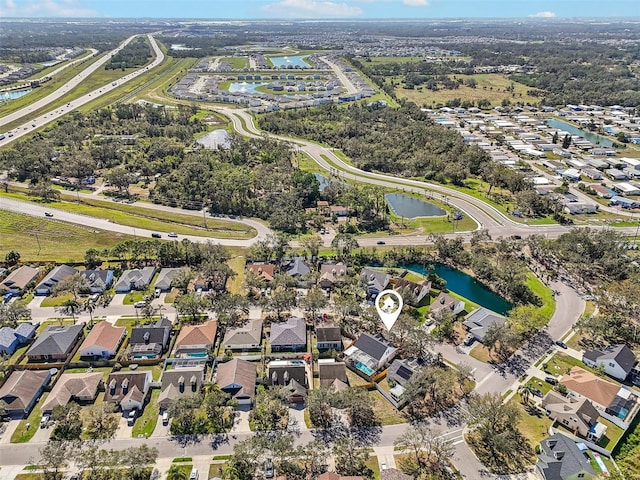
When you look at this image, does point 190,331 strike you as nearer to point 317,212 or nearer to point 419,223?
point 317,212

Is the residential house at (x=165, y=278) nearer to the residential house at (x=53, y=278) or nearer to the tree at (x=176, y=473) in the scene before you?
the residential house at (x=53, y=278)

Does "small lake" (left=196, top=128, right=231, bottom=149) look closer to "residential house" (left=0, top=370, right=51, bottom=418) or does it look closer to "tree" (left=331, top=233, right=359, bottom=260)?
"tree" (left=331, top=233, right=359, bottom=260)

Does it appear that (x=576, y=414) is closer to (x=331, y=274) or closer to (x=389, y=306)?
(x=389, y=306)

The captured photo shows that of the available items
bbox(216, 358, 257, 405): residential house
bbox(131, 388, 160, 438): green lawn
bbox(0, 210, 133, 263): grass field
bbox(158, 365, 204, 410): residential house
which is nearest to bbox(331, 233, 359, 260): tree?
bbox(216, 358, 257, 405): residential house

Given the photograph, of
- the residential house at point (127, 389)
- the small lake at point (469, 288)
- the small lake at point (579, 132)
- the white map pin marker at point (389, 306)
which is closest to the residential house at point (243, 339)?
the residential house at point (127, 389)

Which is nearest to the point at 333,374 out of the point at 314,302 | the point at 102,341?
the point at 314,302

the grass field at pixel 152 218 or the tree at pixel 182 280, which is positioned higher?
the tree at pixel 182 280
